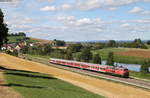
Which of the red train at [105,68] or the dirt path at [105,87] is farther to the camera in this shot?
the red train at [105,68]

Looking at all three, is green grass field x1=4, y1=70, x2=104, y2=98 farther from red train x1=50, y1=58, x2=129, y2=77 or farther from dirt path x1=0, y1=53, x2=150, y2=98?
red train x1=50, y1=58, x2=129, y2=77

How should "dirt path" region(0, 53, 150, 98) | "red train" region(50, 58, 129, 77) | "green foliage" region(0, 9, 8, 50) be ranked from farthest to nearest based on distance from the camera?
"red train" region(50, 58, 129, 77)
"green foliage" region(0, 9, 8, 50)
"dirt path" region(0, 53, 150, 98)

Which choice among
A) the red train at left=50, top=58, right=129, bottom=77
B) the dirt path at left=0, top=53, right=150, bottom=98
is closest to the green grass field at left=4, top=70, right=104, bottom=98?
the dirt path at left=0, top=53, right=150, bottom=98

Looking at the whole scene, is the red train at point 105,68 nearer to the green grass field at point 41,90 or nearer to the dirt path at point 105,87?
the dirt path at point 105,87

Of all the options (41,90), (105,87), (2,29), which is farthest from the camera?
(2,29)

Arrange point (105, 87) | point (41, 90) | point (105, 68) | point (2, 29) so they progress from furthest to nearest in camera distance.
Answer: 1. point (105, 68)
2. point (2, 29)
3. point (105, 87)
4. point (41, 90)

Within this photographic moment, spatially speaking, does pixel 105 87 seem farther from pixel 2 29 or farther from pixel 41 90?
pixel 41 90

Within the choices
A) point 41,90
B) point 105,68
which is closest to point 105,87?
point 41,90

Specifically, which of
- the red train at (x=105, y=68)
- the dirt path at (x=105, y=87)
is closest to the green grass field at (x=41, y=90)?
the dirt path at (x=105, y=87)

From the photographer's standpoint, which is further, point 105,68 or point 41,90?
point 105,68

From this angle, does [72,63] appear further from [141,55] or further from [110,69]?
[141,55]

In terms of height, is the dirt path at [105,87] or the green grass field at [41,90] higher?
the green grass field at [41,90]

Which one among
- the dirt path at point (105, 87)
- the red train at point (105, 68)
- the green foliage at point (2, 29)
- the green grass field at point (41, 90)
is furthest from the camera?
the red train at point (105, 68)

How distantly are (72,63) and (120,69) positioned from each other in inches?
1089
